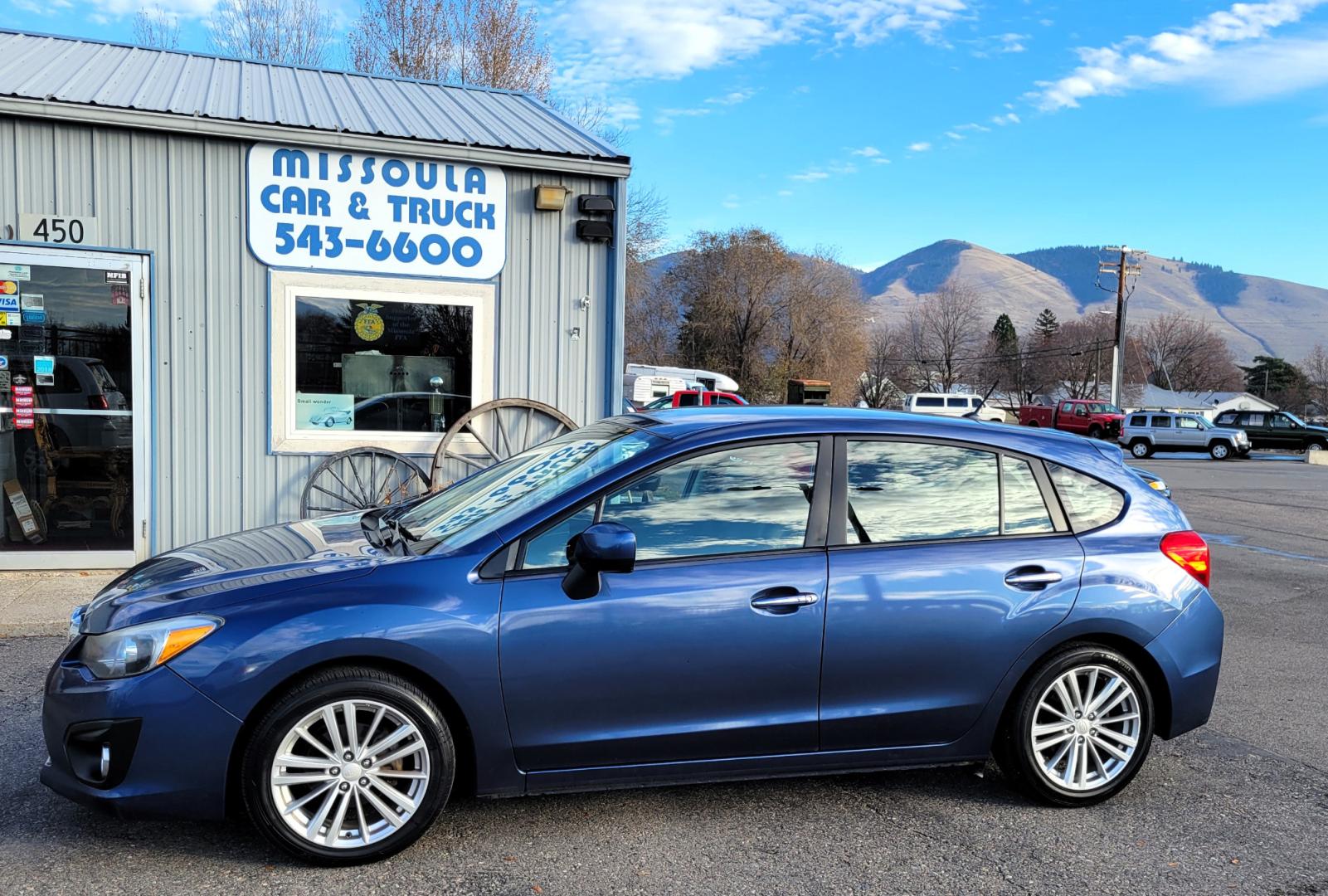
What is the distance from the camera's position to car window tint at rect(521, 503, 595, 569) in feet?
11.9

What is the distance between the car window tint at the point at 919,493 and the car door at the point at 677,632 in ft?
0.72

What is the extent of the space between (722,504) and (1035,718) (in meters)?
1.52

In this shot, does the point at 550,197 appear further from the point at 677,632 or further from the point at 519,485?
the point at 677,632

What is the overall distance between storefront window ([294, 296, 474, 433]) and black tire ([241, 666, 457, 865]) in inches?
232

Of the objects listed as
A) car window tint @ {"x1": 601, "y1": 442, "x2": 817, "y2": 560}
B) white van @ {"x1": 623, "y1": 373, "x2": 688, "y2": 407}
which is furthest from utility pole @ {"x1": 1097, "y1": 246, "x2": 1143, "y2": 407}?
car window tint @ {"x1": 601, "y1": 442, "x2": 817, "y2": 560}

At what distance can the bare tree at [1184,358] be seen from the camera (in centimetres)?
9794

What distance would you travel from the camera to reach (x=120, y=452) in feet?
27.3

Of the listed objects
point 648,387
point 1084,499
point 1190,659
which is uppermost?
point 1084,499

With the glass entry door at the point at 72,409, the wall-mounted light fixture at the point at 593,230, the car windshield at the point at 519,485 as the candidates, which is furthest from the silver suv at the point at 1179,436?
the car windshield at the point at 519,485

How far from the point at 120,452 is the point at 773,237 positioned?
49.3 metres

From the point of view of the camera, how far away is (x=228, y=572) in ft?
12.0

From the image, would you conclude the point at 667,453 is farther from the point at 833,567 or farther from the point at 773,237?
the point at 773,237

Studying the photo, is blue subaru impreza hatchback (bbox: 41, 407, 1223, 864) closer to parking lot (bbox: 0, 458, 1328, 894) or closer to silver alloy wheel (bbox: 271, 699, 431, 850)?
silver alloy wheel (bbox: 271, 699, 431, 850)

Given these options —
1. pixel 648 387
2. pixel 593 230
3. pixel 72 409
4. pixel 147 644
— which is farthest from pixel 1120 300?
pixel 147 644
